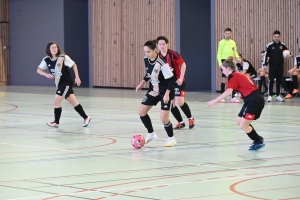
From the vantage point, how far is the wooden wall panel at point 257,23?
23219 millimetres

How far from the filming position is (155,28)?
2766 centimetres

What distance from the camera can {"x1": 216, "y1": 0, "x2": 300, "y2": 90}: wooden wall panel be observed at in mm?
23219

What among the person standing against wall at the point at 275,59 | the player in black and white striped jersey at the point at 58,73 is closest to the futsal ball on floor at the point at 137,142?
the player in black and white striped jersey at the point at 58,73

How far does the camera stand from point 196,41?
2727 cm

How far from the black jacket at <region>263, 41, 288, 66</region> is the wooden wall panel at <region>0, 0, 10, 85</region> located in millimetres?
17404

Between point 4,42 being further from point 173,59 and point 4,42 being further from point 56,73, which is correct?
point 173,59

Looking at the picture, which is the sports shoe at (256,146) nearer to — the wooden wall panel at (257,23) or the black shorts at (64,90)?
the black shorts at (64,90)

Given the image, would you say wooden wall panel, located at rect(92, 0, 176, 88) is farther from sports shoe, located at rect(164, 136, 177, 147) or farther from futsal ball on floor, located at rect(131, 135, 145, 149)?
futsal ball on floor, located at rect(131, 135, 145, 149)

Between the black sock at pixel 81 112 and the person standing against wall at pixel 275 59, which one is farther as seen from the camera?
the person standing against wall at pixel 275 59

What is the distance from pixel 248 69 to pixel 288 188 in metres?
16.5

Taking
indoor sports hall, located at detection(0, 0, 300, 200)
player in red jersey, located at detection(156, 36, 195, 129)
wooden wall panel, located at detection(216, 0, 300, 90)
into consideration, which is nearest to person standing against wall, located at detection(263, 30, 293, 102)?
indoor sports hall, located at detection(0, 0, 300, 200)

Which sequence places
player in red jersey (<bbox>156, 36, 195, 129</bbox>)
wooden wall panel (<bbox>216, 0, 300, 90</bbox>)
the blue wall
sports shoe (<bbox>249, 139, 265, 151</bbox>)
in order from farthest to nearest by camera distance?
the blue wall < wooden wall panel (<bbox>216, 0, 300, 90</bbox>) < player in red jersey (<bbox>156, 36, 195, 129</bbox>) < sports shoe (<bbox>249, 139, 265, 151</bbox>)

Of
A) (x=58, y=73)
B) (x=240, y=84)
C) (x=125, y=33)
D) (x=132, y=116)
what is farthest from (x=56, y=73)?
(x=125, y=33)

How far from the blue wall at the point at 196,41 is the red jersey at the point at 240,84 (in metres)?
16.8
